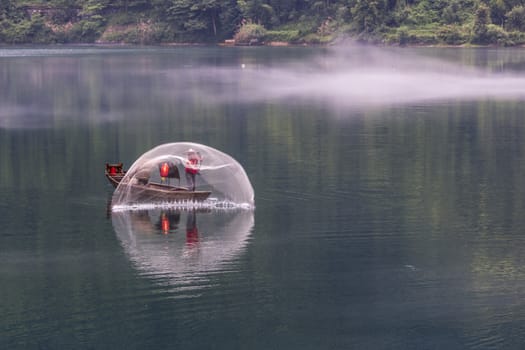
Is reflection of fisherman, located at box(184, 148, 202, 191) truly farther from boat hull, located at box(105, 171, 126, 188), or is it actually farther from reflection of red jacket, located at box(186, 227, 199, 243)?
boat hull, located at box(105, 171, 126, 188)

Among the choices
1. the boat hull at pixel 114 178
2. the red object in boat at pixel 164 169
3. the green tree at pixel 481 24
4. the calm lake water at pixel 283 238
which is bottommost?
the calm lake water at pixel 283 238

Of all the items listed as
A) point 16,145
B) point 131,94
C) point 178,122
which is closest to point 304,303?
point 16,145

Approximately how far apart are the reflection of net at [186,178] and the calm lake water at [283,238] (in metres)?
0.75

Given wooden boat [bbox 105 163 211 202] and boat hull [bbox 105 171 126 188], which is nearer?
wooden boat [bbox 105 163 211 202]

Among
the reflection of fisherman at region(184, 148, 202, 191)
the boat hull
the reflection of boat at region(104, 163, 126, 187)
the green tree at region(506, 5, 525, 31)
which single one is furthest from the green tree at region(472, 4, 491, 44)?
the reflection of fisherman at region(184, 148, 202, 191)

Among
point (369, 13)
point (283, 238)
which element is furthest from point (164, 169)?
point (369, 13)

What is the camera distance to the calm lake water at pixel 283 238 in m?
27.0

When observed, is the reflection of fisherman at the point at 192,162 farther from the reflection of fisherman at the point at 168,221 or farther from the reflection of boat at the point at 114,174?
the reflection of boat at the point at 114,174

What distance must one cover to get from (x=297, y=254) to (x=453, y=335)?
8.11 m

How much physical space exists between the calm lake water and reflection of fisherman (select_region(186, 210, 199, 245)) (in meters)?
0.10

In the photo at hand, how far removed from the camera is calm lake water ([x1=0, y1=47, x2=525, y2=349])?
27.0 metres

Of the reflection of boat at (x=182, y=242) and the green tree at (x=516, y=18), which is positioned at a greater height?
the green tree at (x=516, y=18)

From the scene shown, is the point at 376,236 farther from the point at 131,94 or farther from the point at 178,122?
the point at 131,94

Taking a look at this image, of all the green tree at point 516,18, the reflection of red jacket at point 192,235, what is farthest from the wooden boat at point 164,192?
the green tree at point 516,18
